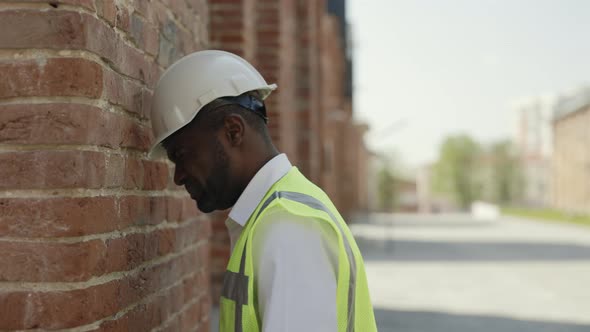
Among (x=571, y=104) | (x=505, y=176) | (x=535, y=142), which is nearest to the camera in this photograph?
(x=571, y=104)

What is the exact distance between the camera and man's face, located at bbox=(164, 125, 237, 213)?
201 centimetres

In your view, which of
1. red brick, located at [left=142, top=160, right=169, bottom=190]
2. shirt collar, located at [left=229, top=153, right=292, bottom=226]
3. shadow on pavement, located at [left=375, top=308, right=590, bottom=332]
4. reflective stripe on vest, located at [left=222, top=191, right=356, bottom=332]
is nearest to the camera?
reflective stripe on vest, located at [left=222, top=191, right=356, bottom=332]

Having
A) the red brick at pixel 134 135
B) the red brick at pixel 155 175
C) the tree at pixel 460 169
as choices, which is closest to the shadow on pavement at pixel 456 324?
the red brick at pixel 155 175

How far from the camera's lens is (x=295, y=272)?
65.6 inches

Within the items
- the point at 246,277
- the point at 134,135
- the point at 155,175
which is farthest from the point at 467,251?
the point at 246,277

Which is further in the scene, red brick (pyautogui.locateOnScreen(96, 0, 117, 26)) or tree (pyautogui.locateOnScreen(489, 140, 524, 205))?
tree (pyautogui.locateOnScreen(489, 140, 524, 205))

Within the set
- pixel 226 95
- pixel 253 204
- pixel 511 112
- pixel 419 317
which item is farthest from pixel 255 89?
pixel 511 112

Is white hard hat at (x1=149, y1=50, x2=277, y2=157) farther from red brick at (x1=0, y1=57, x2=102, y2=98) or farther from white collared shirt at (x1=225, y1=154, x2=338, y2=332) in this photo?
white collared shirt at (x1=225, y1=154, x2=338, y2=332)

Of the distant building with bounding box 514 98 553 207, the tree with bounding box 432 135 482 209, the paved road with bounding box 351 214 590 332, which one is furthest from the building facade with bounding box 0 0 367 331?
the distant building with bounding box 514 98 553 207

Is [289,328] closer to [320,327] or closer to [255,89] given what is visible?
[320,327]

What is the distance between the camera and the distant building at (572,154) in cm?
6031

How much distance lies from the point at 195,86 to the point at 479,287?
9.84 meters

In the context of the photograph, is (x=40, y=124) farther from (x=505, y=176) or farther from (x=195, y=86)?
(x=505, y=176)

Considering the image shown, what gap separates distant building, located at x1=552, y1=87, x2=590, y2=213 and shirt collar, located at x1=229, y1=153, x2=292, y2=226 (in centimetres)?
6001
